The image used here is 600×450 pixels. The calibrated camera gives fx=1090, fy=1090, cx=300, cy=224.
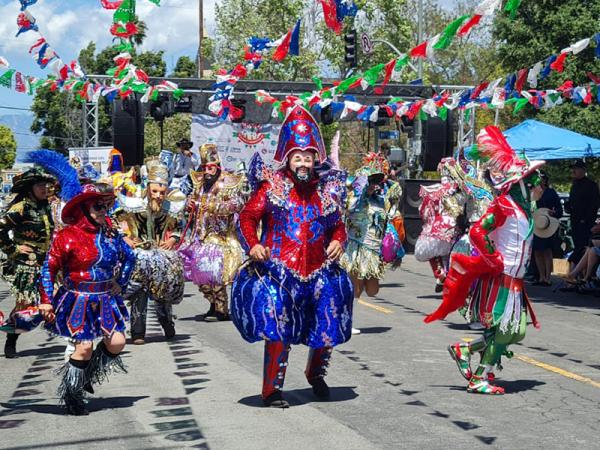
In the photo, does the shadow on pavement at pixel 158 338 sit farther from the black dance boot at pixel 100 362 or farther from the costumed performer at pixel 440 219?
the costumed performer at pixel 440 219

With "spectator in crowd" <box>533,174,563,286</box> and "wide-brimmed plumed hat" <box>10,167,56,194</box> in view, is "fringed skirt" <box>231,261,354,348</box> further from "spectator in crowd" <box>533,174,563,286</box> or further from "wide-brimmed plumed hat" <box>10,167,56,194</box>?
"spectator in crowd" <box>533,174,563,286</box>

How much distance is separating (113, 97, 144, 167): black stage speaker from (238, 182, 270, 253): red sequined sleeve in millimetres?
17237

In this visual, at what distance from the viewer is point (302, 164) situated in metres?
7.94

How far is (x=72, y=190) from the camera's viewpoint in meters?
8.24

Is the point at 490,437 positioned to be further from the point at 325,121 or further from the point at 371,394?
the point at 325,121

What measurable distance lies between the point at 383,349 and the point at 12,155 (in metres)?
74.5

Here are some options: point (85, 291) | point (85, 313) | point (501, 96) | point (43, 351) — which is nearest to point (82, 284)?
point (85, 291)

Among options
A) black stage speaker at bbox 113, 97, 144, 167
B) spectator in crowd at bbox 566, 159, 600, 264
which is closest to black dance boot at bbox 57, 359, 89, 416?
spectator in crowd at bbox 566, 159, 600, 264

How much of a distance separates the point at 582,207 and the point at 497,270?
10.1 metres

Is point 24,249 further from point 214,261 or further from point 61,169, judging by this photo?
point 214,261

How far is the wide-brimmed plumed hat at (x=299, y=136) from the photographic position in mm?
7961

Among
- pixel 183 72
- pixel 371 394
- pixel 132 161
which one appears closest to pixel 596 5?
pixel 132 161

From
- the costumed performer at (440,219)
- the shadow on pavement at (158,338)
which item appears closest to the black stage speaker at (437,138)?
the costumed performer at (440,219)

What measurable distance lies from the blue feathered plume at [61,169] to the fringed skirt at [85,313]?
763 mm
